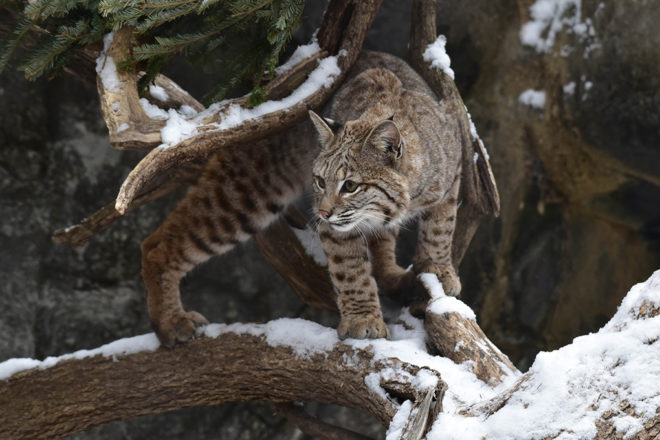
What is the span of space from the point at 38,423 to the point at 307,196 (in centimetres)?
213

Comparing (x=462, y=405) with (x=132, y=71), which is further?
(x=132, y=71)

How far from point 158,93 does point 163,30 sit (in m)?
0.50

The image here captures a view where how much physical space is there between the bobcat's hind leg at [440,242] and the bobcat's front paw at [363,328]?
51 centimetres

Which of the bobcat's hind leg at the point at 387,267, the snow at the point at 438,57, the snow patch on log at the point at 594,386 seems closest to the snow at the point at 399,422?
the snow patch on log at the point at 594,386

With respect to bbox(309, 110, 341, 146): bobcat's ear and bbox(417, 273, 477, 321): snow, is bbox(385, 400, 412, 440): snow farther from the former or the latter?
bbox(309, 110, 341, 146): bobcat's ear

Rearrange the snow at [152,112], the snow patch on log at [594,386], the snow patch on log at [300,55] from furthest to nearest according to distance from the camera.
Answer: the snow patch on log at [300,55]
the snow at [152,112]
the snow patch on log at [594,386]

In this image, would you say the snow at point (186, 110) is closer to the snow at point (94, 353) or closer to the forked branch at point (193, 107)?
the forked branch at point (193, 107)

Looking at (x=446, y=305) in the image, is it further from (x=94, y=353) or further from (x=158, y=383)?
(x=94, y=353)

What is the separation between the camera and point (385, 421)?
2.77 meters

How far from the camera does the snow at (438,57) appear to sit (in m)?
4.06

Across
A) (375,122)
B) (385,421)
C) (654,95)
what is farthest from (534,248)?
(385,421)

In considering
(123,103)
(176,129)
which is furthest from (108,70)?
(176,129)

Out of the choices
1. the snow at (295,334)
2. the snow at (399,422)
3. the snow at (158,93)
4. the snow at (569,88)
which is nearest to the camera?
the snow at (399,422)

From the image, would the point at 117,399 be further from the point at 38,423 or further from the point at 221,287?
the point at 221,287
